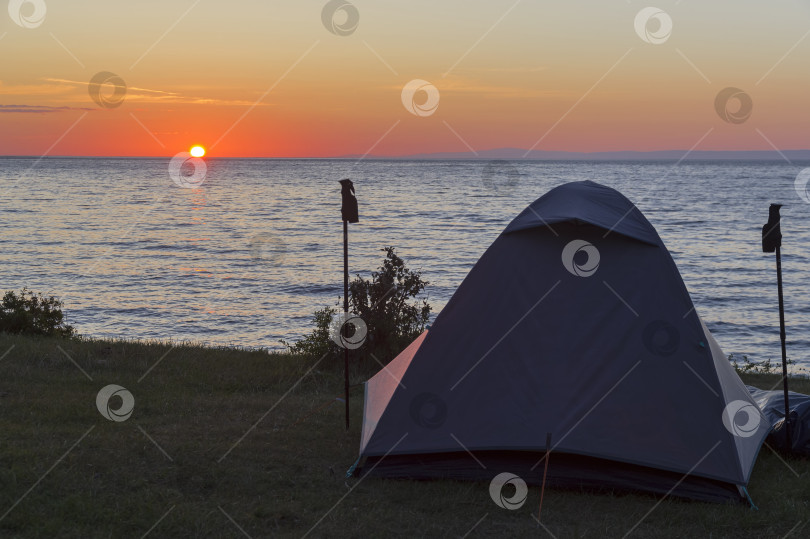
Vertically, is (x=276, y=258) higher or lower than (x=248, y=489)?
higher

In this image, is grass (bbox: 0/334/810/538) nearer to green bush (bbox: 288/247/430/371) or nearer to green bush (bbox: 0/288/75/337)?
green bush (bbox: 288/247/430/371)

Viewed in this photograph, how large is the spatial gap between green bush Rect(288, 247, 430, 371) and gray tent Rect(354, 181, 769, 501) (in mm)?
4557

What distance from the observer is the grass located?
19.1 feet

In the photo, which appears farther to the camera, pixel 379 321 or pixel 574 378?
pixel 379 321

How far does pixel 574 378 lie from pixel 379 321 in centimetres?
571

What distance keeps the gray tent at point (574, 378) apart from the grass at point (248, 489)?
0.27 meters

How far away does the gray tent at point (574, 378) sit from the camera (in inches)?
255

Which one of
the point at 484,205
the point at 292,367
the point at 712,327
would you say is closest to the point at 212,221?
the point at 484,205

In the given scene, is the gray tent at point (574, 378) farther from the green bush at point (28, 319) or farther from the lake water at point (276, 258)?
the lake water at point (276, 258)

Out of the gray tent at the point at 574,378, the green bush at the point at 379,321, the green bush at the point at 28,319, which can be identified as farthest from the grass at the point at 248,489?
the green bush at the point at 28,319

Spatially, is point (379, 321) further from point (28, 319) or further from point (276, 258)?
point (276, 258)

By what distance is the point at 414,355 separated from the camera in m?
7.18

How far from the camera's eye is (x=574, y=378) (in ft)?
21.9

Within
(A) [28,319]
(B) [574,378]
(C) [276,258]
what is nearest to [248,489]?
(B) [574,378]
